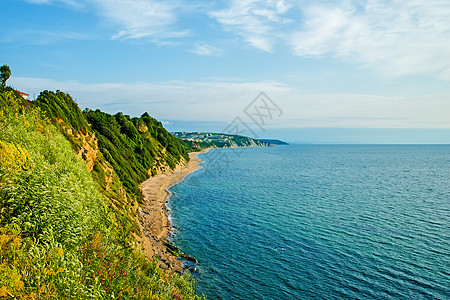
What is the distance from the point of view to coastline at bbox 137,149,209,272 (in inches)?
1210

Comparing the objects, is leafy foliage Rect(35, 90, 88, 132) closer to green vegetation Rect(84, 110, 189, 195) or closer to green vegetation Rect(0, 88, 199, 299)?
green vegetation Rect(84, 110, 189, 195)

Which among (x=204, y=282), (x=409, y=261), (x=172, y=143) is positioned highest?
(x=172, y=143)

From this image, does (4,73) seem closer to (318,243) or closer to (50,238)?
(50,238)

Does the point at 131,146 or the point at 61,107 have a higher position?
the point at 61,107

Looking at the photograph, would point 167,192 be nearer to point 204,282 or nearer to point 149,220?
point 149,220

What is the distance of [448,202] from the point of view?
55438mm

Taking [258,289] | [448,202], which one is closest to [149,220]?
[258,289]

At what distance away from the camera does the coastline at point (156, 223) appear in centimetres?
3073

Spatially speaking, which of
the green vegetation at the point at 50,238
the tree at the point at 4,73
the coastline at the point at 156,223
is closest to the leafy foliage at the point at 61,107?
the tree at the point at 4,73

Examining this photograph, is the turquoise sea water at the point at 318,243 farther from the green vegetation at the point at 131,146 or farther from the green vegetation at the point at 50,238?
the green vegetation at the point at 131,146

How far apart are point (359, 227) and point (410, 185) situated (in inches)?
1990

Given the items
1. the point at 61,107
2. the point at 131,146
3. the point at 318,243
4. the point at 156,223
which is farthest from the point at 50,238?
the point at 131,146

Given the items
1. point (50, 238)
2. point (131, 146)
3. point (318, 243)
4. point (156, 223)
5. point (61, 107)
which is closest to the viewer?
point (50, 238)

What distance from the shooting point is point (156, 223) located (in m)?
43.0
